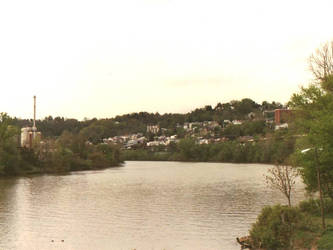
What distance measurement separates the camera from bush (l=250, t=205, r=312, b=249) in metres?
18.6

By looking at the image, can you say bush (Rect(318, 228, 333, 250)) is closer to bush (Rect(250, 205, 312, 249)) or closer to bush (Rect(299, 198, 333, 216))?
bush (Rect(250, 205, 312, 249))

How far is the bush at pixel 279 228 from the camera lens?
61.0 ft

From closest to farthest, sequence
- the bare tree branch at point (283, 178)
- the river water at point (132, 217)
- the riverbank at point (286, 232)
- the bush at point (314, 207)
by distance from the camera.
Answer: the riverbank at point (286, 232), the river water at point (132, 217), the bare tree branch at point (283, 178), the bush at point (314, 207)

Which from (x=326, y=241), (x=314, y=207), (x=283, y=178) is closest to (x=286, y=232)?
(x=326, y=241)

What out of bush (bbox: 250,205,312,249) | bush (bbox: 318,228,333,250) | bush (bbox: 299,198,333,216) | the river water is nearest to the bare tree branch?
bush (bbox: 299,198,333,216)

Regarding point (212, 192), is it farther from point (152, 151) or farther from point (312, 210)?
point (152, 151)

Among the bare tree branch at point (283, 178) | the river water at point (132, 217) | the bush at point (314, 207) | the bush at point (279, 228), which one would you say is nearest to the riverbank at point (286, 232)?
the bush at point (279, 228)

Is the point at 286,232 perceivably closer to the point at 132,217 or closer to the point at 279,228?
the point at 279,228

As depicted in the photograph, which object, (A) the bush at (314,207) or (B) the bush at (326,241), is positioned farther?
(A) the bush at (314,207)

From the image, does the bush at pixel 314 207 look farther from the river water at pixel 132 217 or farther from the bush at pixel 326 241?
the bush at pixel 326 241

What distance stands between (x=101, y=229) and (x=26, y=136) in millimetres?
90544

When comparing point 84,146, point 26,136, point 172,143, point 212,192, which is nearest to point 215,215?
point 212,192

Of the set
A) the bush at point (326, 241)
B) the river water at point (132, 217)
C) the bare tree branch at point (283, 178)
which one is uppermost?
the bare tree branch at point (283, 178)

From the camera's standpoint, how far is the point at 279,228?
1866cm
